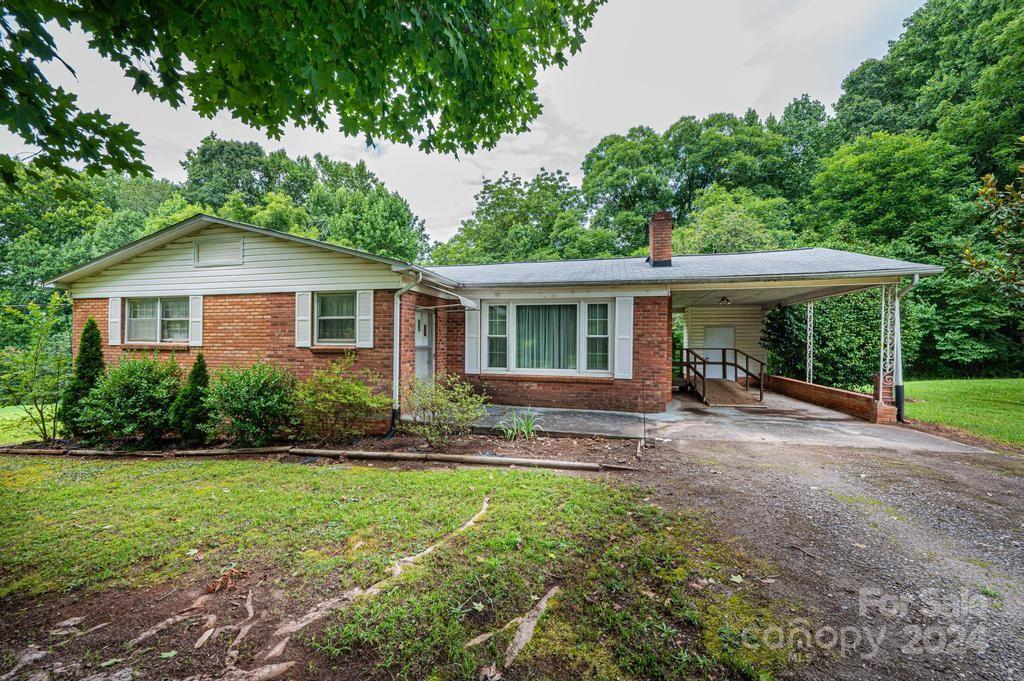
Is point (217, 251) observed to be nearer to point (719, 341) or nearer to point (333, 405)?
point (333, 405)

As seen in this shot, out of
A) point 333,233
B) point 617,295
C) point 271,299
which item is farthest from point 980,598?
point 333,233

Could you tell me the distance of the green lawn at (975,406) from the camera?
764 centimetres

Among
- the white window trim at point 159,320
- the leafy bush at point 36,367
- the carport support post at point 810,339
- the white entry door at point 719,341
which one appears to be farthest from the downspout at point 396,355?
the carport support post at point 810,339

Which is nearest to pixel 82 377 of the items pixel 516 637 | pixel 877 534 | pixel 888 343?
pixel 516 637

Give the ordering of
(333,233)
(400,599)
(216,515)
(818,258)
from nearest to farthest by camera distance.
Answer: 1. (400,599)
2. (216,515)
3. (818,258)
4. (333,233)

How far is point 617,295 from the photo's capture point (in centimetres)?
873

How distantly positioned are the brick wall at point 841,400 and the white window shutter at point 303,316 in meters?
12.0

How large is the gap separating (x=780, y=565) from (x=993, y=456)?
19.8 feet

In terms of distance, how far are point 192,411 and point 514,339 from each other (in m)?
6.49

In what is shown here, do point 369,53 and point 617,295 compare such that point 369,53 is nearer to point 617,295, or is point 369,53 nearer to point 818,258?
point 617,295

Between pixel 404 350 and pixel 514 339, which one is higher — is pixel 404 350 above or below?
below

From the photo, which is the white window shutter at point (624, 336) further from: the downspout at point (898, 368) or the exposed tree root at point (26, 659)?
the exposed tree root at point (26, 659)

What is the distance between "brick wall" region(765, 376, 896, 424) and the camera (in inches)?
323

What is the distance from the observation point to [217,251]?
7.96 m
